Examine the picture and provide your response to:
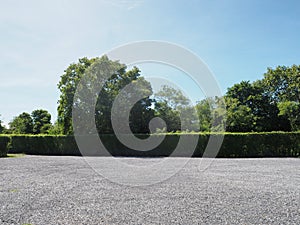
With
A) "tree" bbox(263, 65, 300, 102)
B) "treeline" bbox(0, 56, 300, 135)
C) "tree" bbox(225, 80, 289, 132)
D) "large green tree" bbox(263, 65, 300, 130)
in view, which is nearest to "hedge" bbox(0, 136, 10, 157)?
"treeline" bbox(0, 56, 300, 135)

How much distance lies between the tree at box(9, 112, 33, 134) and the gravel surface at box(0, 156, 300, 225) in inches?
1825

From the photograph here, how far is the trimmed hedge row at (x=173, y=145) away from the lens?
17.5 meters

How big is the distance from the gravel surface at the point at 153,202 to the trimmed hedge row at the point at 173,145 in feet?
33.7

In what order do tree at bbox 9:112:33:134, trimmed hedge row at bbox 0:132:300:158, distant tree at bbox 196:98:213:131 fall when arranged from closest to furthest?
1. trimmed hedge row at bbox 0:132:300:158
2. distant tree at bbox 196:98:213:131
3. tree at bbox 9:112:33:134

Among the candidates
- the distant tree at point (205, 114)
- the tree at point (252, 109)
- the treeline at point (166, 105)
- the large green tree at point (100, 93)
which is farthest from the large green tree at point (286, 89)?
the large green tree at point (100, 93)

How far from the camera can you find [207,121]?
25188mm

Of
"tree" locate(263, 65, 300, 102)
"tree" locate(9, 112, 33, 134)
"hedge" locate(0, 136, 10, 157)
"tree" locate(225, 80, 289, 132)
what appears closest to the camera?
"hedge" locate(0, 136, 10, 157)

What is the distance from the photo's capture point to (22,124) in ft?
165

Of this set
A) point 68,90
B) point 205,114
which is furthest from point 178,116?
point 68,90

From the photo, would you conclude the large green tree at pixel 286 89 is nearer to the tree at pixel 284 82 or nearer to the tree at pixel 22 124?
the tree at pixel 284 82

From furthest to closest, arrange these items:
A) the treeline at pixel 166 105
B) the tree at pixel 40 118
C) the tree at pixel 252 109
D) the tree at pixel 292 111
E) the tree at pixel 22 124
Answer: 1. the tree at pixel 40 118
2. the tree at pixel 22 124
3. the tree at pixel 252 109
4. the tree at pixel 292 111
5. the treeline at pixel 166 105

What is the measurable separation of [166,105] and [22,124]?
40661 millimetres

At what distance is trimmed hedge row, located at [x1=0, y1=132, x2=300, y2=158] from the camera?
1745cm

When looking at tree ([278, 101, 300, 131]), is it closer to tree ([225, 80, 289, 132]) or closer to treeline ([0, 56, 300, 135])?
treeline ([0, 56, 300, 135])
